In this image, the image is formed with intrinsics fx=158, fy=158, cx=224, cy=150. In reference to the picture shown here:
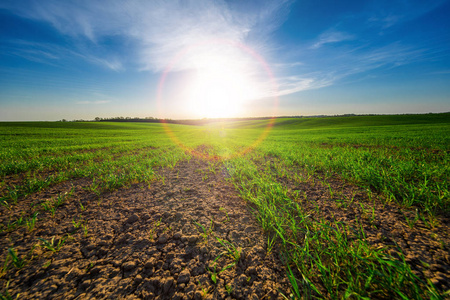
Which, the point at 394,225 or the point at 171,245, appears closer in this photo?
the point at 171,245

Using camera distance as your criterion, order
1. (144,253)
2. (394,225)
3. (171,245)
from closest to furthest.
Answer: (144,253) → (171,245) → (394,225)

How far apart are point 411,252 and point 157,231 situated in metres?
2.92

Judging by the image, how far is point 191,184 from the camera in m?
4.04

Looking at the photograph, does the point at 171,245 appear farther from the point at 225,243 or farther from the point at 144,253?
the point at 225,243

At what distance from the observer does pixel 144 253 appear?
6.01 feet

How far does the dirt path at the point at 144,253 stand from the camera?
142cm

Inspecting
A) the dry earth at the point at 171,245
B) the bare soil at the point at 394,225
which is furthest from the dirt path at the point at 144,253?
the bare soil at the point at 394,225

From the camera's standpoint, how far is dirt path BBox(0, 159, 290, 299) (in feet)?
4.66

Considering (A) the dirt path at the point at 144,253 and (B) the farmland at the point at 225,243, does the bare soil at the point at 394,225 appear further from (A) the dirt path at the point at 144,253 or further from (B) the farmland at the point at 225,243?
(A) the dirt path at the point at 144,253

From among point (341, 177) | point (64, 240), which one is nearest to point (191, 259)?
point (64, 240)

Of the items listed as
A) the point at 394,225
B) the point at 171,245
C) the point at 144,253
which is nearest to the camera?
the point at 144,253

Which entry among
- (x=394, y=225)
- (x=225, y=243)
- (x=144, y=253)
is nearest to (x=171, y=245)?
(x=144, y=253)

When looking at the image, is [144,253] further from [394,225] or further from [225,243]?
[394,225]

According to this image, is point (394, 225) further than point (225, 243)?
Yes
